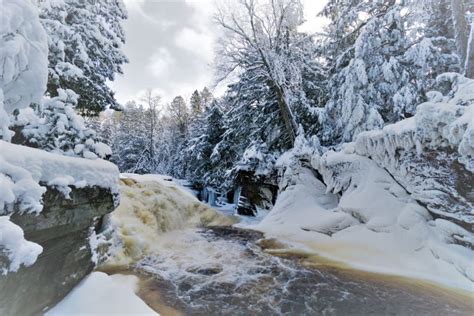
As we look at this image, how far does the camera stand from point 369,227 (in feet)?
17.3

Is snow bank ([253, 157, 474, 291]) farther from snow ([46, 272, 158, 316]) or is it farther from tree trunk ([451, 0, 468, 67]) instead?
snow ([46, 272, 158, 316])

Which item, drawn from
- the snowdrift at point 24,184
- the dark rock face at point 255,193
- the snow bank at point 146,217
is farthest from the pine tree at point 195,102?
the snowdrift at point 24,184

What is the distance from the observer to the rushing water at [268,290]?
3176 mm

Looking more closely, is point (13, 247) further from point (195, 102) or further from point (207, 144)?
point (195, 102)

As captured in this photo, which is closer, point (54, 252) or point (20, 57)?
point (20, 57)

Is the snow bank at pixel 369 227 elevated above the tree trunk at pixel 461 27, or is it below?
below

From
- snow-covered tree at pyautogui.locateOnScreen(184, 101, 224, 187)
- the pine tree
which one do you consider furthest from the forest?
the pine tree

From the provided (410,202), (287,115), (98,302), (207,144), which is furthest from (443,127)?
(207,144)

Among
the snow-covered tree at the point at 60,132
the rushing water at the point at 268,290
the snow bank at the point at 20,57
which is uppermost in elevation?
the snow bank at the point at 20,57

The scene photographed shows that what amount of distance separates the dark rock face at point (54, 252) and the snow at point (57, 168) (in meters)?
0.10

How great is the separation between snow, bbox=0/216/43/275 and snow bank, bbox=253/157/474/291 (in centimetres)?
466

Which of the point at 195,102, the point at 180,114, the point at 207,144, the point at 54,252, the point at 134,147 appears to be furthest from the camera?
the point at 195,102

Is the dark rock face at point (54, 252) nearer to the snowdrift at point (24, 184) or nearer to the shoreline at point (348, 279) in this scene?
the snowdrift at point (24, 184)

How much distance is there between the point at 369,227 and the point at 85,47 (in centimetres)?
903
